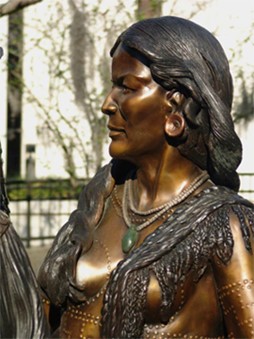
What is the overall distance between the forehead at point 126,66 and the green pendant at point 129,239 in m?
0.46

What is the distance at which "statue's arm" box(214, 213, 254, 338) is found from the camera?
3225 millimetres

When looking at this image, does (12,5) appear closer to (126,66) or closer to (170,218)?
(126,66)

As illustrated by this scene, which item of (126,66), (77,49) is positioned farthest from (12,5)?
(77,49)

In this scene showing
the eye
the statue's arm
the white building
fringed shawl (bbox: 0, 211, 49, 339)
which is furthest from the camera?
the white building

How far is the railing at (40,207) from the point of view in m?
15.3

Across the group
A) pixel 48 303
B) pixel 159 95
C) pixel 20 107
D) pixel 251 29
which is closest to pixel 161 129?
pixel 159 95

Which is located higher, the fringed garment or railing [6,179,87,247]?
the fringed garment

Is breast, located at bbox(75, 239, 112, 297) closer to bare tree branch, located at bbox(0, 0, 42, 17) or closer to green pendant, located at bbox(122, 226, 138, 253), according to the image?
green pendant, located at bbox(122, 226, 138, 253)

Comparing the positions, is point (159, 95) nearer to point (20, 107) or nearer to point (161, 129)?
point (161, 129)

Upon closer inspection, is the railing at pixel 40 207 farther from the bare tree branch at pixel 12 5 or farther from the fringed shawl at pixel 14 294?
the fringed shawl at pixel 14 294

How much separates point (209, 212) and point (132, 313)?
1.19 ft

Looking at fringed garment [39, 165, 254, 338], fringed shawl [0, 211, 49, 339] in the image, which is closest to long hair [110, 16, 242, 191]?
fringed garment [39, 165, 254, 338]

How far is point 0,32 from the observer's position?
52.0 feet

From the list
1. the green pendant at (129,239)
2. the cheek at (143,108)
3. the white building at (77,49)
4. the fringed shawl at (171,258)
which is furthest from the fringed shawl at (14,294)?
the white building at (77,49)
